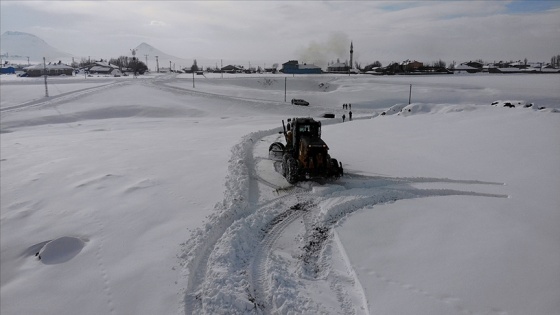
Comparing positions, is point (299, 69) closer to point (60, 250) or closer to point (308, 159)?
point (308, 159)

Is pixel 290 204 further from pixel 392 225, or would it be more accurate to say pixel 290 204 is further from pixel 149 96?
pixel 149 96

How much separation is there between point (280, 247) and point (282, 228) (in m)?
0.99

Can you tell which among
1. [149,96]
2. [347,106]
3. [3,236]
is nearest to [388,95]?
[347,106]

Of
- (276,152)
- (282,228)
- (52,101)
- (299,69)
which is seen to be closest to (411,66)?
(299,69)

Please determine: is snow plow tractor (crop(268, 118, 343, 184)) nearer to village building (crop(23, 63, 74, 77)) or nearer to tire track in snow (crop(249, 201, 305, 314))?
tire track in snow (crop(249, 201, 305, 314))

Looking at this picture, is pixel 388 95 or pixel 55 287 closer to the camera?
pixel 55 287

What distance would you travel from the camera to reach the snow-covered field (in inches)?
244

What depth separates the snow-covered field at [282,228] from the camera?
6.21m

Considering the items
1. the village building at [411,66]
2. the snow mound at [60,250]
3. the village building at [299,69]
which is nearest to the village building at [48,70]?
the village building at [299,69]

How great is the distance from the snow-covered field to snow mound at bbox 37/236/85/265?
0.09 ft

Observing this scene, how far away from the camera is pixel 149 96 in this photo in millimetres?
48469

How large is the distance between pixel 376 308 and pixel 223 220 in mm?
4356

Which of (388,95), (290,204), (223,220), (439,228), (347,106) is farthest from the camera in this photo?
(388,95)

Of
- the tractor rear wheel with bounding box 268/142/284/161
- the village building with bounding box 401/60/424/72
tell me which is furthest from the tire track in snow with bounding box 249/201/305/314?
the village building with bounding box 401/60/424/72
